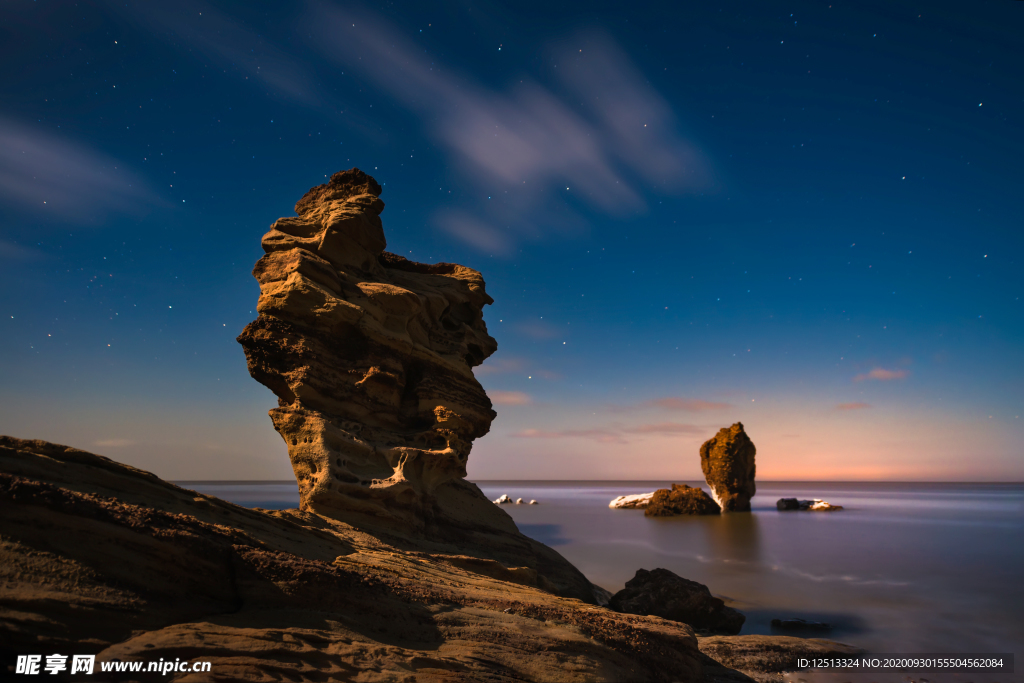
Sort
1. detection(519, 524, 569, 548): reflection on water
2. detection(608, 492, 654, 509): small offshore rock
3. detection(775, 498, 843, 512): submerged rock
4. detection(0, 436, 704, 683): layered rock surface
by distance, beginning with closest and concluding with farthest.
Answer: detection(0, 436, 704, 683): layered rock surface, detection(519, 524, 569, 548): reflection on water, detection(775, 498, 843, 512): submerged rock, detection(608, 492, 654, 509): small offshore rock

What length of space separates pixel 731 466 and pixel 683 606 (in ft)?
130

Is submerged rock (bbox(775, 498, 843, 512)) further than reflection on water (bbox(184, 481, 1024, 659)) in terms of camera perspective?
Yes

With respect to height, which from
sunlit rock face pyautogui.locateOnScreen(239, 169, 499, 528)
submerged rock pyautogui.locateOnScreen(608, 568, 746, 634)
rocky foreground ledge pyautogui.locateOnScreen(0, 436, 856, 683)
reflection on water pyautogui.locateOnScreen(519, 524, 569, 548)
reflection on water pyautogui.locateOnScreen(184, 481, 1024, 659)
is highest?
sunlit rock face pyautogui.locateOnScreen(239, 169, 499, 528)

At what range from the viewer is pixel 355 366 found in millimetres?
10188

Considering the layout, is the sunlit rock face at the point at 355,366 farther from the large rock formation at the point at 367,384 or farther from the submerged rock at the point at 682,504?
the submerged rock at the point at 682,504

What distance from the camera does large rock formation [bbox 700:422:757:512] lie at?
4600 centimetres

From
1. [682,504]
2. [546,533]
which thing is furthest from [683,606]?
[682,504]

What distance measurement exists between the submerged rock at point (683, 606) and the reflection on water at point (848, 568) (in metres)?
1.54

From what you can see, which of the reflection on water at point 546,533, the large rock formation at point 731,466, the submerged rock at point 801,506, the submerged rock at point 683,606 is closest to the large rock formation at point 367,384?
the submerged rock at point 683,606

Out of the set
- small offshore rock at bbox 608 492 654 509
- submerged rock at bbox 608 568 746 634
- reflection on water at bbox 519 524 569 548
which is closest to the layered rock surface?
submerged rock at bbox 608 568 746 634

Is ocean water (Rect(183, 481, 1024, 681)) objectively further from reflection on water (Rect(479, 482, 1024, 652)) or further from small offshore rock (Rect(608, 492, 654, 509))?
small offshore rock (Rect(608, 492, 654, 509))

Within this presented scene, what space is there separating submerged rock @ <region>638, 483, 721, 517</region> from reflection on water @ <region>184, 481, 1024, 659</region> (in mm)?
3474

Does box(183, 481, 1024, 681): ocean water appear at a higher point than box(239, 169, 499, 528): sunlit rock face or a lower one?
lower

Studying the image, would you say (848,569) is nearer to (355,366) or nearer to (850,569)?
(850,569)
